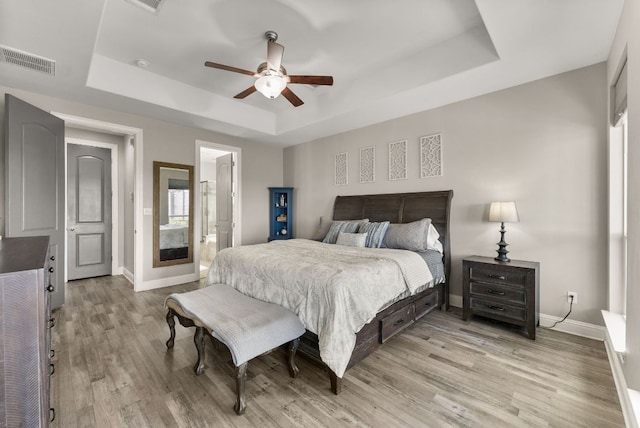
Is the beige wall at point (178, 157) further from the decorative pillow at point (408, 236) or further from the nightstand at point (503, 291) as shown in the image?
the nightstand at point (503, 291)

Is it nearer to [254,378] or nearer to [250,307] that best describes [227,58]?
[250,307]

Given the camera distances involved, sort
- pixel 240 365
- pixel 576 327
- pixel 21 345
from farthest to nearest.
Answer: pixel 576 327
pixel 240 365
pixel 21 345

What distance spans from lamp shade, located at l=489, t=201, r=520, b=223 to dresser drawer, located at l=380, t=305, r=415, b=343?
130cm

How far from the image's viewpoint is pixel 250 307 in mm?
2195

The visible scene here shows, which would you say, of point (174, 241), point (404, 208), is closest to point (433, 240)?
point (404, 208)

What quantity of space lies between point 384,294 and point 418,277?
0.59 m

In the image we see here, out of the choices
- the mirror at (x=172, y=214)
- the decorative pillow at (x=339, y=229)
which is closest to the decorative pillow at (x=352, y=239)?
the decorative pillow at (x=339, y=229)

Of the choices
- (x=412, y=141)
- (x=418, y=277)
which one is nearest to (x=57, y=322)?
(x=418, y=277)

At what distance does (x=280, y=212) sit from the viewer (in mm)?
5828

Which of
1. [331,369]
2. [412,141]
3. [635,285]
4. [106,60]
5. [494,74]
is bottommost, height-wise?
[331,369]

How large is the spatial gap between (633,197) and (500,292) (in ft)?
4.98

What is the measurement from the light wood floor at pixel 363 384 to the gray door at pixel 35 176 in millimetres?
1075

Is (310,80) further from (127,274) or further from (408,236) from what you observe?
(127,274)

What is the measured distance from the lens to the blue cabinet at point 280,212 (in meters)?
5.68
